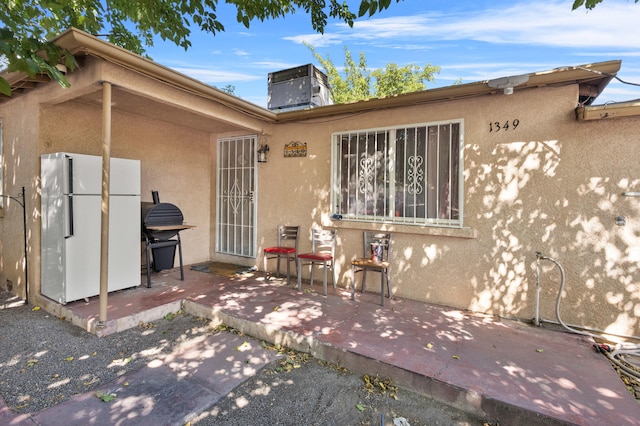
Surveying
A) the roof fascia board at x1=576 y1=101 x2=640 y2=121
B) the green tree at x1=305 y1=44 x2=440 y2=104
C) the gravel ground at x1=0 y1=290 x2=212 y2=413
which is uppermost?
the green tree at x1=305 y1=44 x2=440 y2=104

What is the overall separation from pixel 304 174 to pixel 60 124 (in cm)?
381

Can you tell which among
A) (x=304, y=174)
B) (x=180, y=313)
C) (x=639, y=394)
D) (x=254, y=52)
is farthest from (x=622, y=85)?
(x=254, y=52)

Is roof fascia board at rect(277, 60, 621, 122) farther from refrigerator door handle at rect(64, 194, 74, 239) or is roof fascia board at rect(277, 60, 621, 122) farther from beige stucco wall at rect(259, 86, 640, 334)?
refrigerator door handle at rect(64, 194, 74, 239)

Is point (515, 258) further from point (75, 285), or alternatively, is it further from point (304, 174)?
point (75, 285)

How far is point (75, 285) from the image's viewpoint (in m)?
4.26

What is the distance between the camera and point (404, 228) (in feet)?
15.8

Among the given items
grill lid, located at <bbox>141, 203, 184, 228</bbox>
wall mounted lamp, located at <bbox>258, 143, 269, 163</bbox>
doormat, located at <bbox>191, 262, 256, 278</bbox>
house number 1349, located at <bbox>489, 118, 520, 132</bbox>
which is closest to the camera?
house number 1349, located at <bbox>489, 118, 520, 132</bbox>

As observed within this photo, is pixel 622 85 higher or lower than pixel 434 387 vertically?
higher

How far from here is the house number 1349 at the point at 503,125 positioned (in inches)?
161

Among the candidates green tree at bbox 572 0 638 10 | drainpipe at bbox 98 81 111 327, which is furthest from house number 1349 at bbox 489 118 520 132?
drainpipe at bbox 98 81 111 327

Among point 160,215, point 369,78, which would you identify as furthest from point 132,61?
point 369,78

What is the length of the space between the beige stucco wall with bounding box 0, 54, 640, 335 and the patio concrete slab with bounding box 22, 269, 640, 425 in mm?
470

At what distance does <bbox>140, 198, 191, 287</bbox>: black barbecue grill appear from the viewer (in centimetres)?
511

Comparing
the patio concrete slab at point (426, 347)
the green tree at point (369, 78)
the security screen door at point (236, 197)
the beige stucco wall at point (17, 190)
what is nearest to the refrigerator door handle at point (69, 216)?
the beige stucco wall at point (17, 190)
